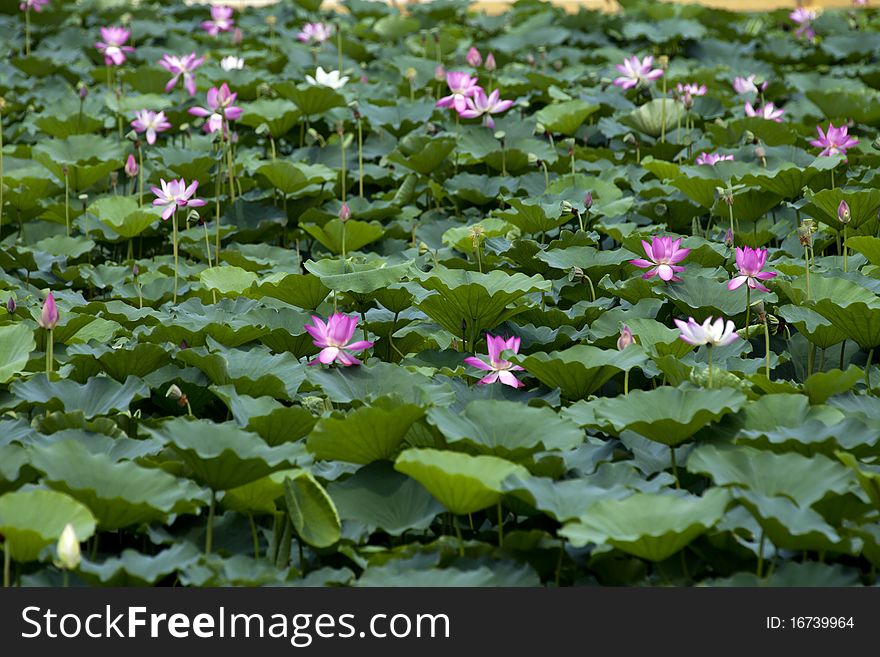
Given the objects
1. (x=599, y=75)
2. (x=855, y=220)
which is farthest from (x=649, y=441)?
(x=599, y=75)

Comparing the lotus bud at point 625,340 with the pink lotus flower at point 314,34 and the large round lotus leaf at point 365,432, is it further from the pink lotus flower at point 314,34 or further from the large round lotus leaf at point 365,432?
the pink lotus flower at point 314,34

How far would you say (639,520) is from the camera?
5.06 feet

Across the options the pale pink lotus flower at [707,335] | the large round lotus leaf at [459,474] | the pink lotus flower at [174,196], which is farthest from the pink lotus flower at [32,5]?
the large round lotus leaf at [459,474]

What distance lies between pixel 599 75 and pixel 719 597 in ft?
12.3

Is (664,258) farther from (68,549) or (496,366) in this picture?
(68,549)

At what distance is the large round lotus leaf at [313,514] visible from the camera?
65.6 inches

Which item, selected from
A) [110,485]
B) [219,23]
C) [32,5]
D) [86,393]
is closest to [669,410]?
[110,485]

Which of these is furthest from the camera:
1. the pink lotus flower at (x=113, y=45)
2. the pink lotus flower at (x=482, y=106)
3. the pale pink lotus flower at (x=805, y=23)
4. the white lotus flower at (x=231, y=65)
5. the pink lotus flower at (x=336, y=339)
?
the pale pink lotus flower at (x=805, y=23)

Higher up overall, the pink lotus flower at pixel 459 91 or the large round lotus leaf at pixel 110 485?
the pink lotus flower at pixel 459 91

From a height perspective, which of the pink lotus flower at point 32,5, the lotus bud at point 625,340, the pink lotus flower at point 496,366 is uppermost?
the pink lotus flower at point 32,5

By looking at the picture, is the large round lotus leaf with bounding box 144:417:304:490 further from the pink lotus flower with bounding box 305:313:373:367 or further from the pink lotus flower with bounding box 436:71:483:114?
the pink lotus flower with bounding box 436:71:483:114

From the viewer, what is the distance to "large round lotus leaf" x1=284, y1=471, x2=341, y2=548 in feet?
5.47

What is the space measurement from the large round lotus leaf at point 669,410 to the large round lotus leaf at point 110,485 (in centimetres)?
68

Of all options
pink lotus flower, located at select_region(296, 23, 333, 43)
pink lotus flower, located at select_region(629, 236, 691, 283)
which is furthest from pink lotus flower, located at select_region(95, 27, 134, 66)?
pink lotus flower, located at select_region(629, 236, 691, 283)
